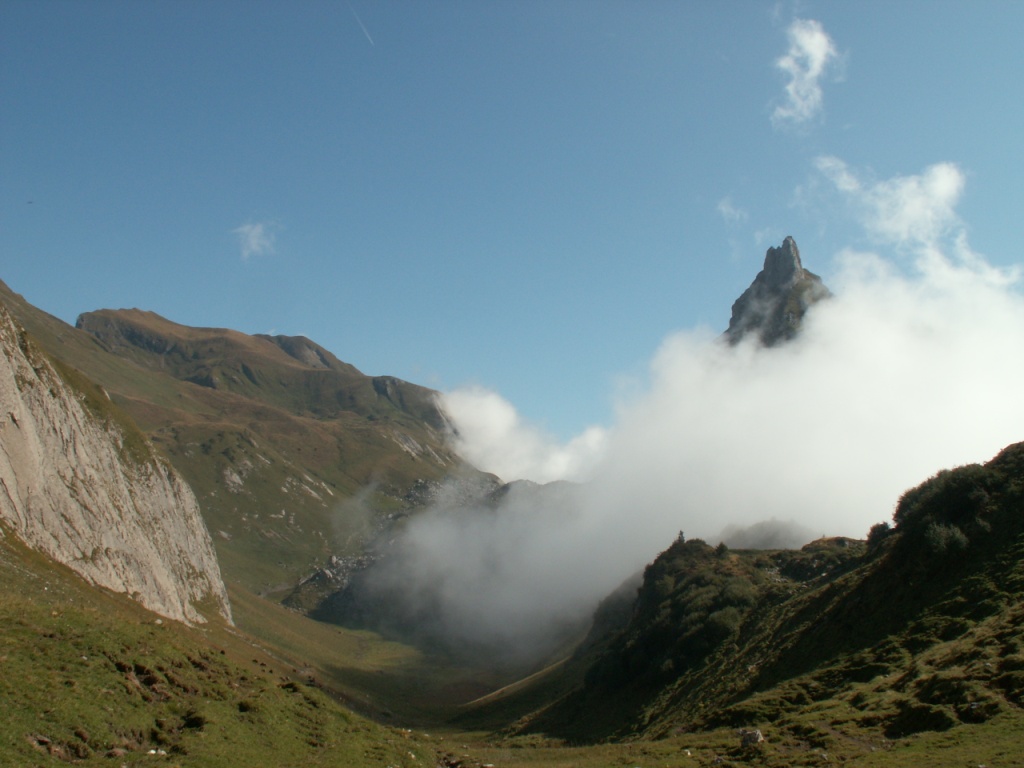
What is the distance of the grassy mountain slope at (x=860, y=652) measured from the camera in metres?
29.2

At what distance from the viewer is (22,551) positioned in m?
63.3

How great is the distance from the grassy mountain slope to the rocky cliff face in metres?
59.1

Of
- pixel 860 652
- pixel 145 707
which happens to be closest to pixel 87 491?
pixel 145 707

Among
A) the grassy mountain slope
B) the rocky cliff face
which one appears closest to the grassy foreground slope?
the grassy mountain slope

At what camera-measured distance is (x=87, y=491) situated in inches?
3605

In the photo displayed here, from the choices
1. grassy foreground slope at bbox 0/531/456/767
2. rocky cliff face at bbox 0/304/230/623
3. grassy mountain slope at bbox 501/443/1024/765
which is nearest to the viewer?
grassy foreground slope at bbox 0/531/456/767

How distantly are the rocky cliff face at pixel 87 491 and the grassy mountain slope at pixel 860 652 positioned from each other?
194ft

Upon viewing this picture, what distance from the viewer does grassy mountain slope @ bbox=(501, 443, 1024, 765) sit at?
2919cm

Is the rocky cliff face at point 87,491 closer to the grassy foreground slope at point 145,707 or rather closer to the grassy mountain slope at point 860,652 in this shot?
the grassy foreground slope at point 145,707

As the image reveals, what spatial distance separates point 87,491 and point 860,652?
9639cm

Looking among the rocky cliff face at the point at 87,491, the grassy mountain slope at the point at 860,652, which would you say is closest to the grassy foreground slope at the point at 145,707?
the grassy mountain slope at the point at 860,652

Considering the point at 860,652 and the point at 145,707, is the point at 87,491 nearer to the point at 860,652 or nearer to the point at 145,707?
the point at 145,707

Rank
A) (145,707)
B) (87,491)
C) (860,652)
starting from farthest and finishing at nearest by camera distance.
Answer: (87,491) → (860,652) → (145,707)

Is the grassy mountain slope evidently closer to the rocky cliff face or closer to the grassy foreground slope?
the grassy foreground slope
